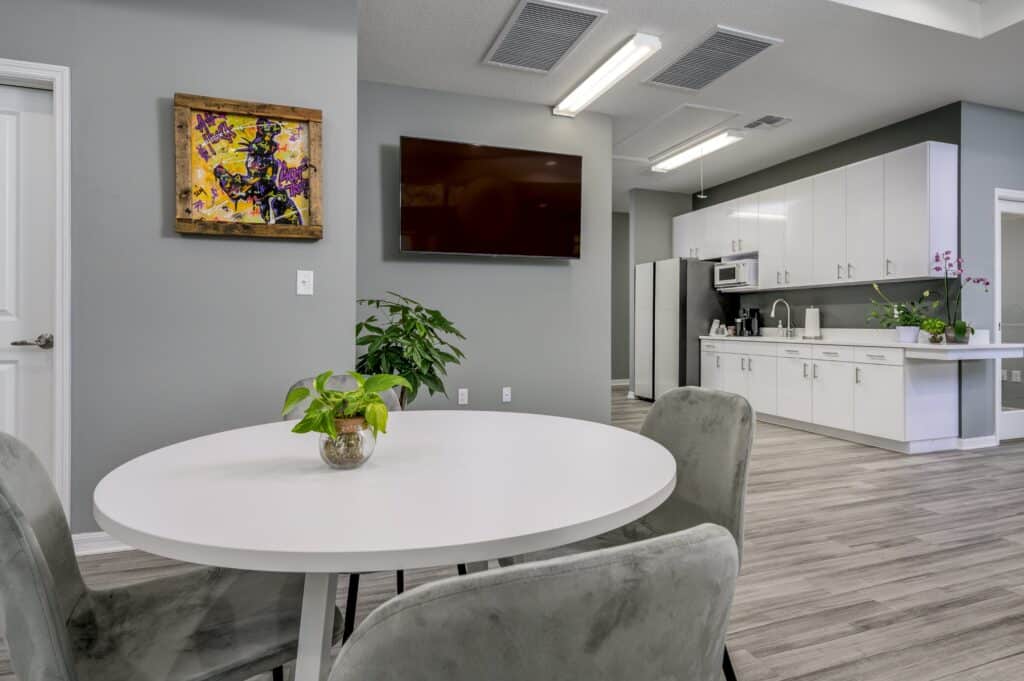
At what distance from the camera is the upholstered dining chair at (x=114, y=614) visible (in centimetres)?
78

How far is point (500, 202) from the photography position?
4.14 metres

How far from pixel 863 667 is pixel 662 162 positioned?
490cm

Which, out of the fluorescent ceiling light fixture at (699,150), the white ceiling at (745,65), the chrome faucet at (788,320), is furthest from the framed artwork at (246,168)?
the chrome faucet at (788,320)

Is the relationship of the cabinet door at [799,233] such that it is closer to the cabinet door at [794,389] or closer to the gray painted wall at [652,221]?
the cabinet door at [794,389]

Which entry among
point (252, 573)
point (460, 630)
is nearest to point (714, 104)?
point (252, 573)

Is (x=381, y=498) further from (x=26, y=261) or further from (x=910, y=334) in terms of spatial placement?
(x=910, y=334)

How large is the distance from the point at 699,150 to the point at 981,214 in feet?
7.41

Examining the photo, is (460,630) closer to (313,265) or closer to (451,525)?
(451,525)

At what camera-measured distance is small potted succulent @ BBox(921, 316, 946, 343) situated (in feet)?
14.0

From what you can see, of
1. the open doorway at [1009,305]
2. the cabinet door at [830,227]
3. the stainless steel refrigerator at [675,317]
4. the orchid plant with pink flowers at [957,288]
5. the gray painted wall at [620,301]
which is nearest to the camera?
the orchid plant with pink flowers at [957,288]

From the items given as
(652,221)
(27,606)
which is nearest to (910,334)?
(652,221)

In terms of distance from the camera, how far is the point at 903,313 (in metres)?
4.58

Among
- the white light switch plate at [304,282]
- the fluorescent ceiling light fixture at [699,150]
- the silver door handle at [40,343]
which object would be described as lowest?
the silver door handle at [40,343]

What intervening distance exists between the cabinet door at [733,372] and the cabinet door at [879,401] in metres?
1.33
